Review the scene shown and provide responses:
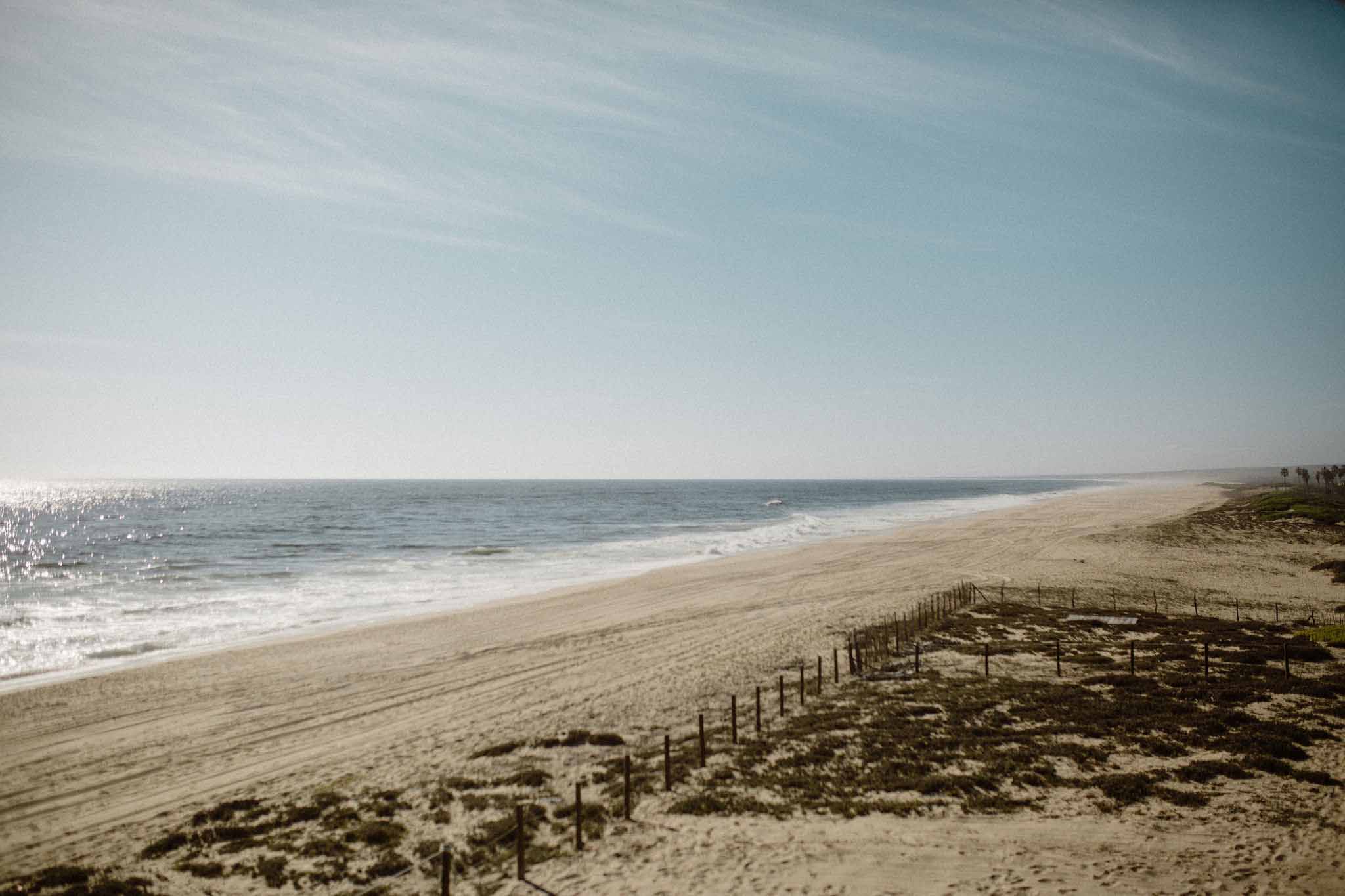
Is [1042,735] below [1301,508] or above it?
below

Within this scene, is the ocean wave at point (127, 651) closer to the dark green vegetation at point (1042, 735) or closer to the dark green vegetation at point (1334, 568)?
the dark green vegetation at point (1042, 735)

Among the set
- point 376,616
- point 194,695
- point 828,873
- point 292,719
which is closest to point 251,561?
point 376,616

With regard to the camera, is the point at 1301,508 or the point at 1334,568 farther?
the point at 1301,508

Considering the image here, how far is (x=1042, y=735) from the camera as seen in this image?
15461mm

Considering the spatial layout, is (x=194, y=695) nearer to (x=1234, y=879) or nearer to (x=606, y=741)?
(x=606, y=741)

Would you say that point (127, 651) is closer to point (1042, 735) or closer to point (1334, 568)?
point (1042, 735)

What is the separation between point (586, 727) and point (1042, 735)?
36.5 ft

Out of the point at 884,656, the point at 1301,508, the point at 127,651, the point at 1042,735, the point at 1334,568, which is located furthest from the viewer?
the point at 1301,508

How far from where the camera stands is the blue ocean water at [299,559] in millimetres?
31125

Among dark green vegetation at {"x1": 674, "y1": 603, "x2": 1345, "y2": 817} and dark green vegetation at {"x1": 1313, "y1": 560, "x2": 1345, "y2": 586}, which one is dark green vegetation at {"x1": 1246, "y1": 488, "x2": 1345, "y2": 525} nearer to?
dark green vegetation at {"x1": 1313, "y1": 560, "x2": 1345, "y2": 586}

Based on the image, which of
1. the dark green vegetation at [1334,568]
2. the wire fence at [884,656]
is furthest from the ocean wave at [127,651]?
the dark green vegetation at [1334,568]

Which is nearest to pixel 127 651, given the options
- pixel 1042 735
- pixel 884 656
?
pixel 884 656

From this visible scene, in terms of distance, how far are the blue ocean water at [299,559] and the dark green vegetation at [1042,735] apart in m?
25.3

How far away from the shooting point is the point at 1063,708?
56.4 feet
